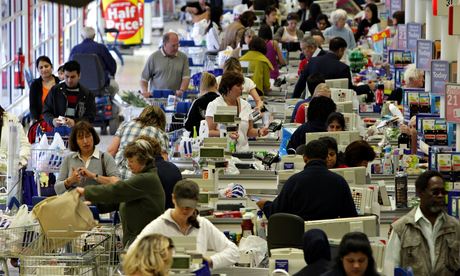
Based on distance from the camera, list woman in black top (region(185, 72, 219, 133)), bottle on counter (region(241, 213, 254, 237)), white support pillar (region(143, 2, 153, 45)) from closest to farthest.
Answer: bottle on counter (region(241, 213, 254, 237)) < woman in black top (region(185, 72, 219, 133)) < white support pillar (region(143, 2, 153, 45))

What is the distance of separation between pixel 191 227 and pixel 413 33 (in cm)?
967

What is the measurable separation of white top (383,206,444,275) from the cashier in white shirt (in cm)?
94

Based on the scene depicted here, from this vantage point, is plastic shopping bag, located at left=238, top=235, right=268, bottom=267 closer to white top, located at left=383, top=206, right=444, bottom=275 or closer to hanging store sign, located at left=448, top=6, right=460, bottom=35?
white top, located at left=383, top=206, right=444, bottom=275

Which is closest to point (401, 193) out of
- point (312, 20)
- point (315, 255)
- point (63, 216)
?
point (63, 216)

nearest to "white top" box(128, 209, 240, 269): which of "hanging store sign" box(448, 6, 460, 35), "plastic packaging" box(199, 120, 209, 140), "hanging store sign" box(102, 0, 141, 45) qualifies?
"hanging store sign" box(448, 6, 460, 35)

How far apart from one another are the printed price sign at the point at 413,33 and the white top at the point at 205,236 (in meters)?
9.40

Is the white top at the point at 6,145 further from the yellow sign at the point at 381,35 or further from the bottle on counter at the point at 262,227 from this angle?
the yellow sign at the point at 381,35

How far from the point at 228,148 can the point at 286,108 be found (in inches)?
106

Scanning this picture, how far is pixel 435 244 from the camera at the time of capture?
920 centimetres

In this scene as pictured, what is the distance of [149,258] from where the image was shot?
7531 millimetres

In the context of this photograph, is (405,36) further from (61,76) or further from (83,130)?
(83,130)

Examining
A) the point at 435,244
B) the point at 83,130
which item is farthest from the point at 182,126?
the point at 435,244

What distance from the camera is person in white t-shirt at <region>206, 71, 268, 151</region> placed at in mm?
13922

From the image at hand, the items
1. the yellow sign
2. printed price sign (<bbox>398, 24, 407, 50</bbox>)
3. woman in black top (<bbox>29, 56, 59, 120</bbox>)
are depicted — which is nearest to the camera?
woman in black top (<bbox>29, 56, 59, 120</bbox>)
